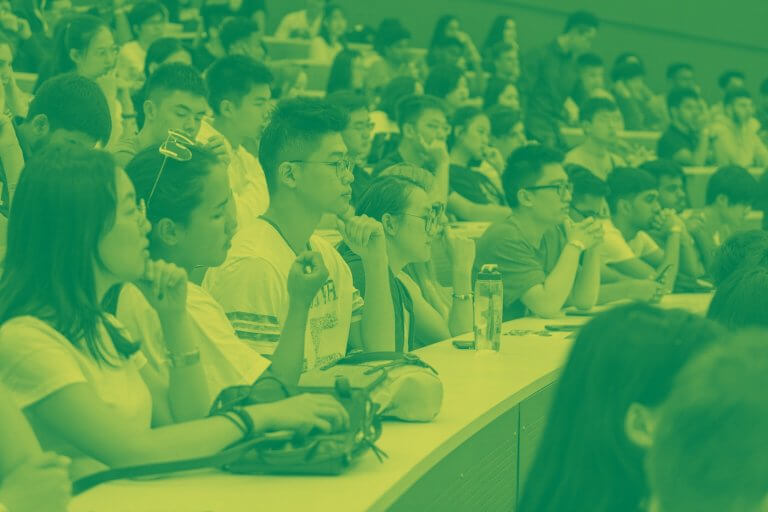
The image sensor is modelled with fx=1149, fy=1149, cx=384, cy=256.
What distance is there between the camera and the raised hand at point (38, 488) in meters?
1.55

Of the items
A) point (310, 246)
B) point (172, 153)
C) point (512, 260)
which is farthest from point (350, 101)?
point (172, 153)

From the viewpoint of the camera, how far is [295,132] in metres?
2.94

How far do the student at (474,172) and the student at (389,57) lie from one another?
83.6 inches

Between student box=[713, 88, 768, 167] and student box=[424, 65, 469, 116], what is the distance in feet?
7.62

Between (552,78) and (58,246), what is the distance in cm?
721

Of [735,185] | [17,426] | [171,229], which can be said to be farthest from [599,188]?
[17,426]

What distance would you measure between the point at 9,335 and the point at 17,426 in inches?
6.7

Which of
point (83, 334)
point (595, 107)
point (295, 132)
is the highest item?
point (295, 132)

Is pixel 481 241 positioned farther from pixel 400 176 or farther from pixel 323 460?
pixel 323 460

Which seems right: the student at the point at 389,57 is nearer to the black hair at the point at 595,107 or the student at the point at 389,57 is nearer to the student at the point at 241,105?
the black hair at the point at 595,107

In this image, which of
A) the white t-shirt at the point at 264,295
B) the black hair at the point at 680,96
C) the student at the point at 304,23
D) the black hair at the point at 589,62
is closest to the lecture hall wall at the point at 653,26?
the student at the point at 304,23

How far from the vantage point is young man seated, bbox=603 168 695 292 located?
186 inches

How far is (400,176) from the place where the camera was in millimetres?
3307

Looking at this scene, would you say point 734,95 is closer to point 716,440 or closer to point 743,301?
point 743,301
